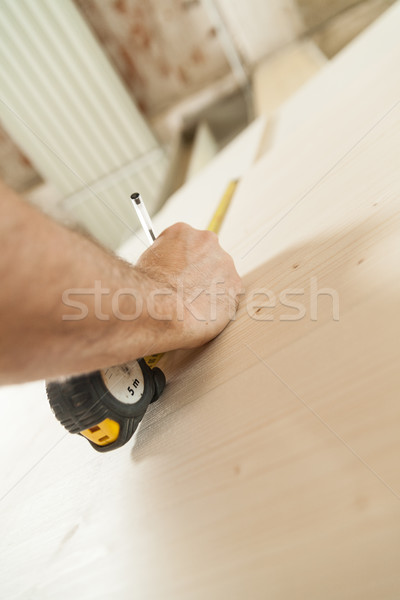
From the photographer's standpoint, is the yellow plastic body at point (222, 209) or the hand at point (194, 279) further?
the yellow plastic body at point (222, 209)

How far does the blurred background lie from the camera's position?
3023 millimetres

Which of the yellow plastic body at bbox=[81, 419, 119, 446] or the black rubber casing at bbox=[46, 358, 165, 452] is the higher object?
the black rubber casing at bbox=[46, 358, 165, 452]

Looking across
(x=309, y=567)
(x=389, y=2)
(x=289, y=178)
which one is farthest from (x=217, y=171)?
(x=389, y=2)

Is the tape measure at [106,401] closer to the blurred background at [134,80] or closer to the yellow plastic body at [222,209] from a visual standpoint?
the yellow plastic body at [222,209]

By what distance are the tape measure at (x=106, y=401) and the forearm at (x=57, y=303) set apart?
0.07 m

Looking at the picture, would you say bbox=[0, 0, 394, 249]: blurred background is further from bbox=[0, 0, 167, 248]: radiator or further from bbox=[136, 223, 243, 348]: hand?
bbox=[136, 223, 243, 348]: hand

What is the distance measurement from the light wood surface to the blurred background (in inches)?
82.2

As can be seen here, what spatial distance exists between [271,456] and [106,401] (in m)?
0.28

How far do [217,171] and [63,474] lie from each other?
1.57 meters

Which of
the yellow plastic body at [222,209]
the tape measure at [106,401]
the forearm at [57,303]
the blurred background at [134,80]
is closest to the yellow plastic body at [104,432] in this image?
the tape measure at [106,401]

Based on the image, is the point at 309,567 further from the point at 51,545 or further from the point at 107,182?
the point at 107,182

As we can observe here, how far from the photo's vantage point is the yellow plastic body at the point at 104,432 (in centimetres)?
64

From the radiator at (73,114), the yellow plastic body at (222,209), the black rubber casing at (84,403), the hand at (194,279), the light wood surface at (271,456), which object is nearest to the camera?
the light wood surface at (271,456)

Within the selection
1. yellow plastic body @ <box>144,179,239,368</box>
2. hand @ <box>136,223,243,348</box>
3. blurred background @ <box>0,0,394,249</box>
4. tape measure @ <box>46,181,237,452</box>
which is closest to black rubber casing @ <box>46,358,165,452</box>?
tape measure @ <box>46,181,237,452</box>
